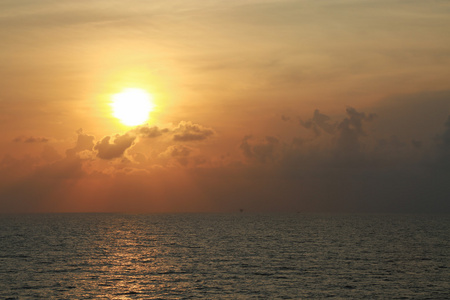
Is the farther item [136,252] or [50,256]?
[136,252]

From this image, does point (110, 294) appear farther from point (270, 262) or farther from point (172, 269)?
point (270, 262)

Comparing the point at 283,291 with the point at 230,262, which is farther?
the point at 230,262

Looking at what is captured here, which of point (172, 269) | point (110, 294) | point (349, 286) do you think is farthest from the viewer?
point (172, 269)

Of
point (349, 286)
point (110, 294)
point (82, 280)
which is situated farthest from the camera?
point (82, 280)

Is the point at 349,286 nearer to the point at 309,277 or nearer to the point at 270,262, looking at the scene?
the point at 309,277

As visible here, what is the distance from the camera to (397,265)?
103875mm

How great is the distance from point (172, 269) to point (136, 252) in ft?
126

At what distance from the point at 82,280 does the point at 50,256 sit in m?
39.9

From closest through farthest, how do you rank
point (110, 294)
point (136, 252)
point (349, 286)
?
point (110, 294) < point (349, 286) < point (136, 252)

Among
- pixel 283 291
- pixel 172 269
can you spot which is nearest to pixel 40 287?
pixel 172 269

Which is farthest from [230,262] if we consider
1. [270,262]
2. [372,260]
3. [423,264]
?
[423,264]

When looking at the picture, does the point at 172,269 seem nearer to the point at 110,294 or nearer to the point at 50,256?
the point at 110,294

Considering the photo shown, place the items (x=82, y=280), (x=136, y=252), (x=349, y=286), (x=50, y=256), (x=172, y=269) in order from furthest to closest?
(x=136, y=252) → (x=50, y=256) → (x=172, y=269) → (x=82, y=280) → (x=349, y=286)

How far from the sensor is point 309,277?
3445 inches
